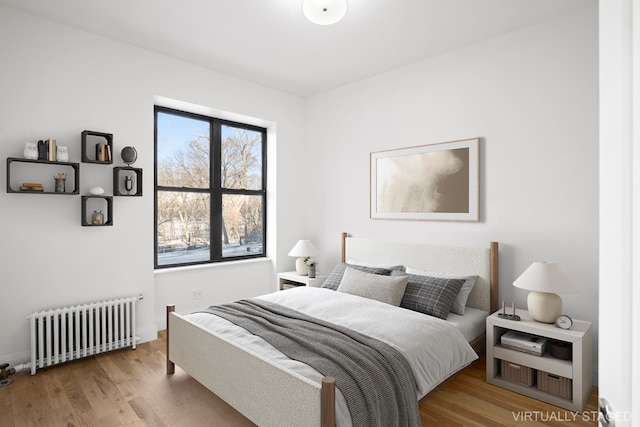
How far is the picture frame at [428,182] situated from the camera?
3355mm

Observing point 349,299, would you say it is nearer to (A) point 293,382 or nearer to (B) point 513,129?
(A) point 293,382

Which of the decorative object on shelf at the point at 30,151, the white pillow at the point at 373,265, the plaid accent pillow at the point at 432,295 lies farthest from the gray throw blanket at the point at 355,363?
the decorative object on shelf at the point at 30,151

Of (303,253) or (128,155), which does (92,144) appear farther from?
(303,253)

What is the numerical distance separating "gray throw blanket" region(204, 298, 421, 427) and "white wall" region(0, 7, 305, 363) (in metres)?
1.55

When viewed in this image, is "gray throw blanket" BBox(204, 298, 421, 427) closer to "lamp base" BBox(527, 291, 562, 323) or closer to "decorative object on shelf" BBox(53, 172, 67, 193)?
"lamp base" BBox(527, 291, 562, 323)

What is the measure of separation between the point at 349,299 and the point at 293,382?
1.38 metres

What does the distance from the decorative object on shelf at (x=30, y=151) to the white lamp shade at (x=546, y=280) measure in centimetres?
383

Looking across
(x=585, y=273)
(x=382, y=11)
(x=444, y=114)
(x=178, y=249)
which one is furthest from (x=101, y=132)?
(x=585, y=273)

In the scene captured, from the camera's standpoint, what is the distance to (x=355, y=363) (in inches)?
76.2

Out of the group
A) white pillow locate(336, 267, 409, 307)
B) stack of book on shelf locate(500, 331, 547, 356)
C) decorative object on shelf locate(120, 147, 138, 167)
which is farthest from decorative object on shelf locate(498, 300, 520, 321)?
decorative object on shelf locate(120, 147, 138, 167)

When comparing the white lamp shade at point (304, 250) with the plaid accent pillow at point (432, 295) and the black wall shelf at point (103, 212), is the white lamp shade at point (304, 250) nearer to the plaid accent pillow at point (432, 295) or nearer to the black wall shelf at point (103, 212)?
the plaid accent pillow at point (432, 295)

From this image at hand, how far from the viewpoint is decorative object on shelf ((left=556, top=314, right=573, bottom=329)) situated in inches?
96.3

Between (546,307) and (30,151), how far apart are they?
4.08 metres
